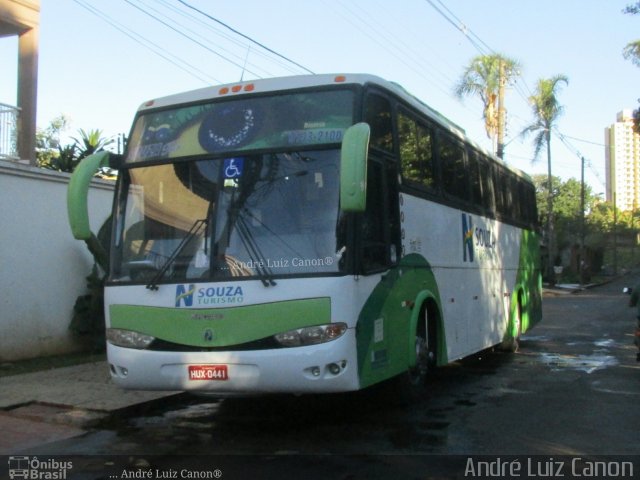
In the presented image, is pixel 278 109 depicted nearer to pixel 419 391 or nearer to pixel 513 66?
pixel 419 391

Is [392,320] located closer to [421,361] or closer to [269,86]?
[421,361]

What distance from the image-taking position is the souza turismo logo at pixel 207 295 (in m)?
6.59

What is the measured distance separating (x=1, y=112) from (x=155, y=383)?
9967 mm

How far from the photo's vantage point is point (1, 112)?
1461cm

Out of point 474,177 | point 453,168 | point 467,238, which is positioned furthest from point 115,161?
point 474,177

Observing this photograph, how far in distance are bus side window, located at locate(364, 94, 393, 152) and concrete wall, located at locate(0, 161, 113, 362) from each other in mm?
6832

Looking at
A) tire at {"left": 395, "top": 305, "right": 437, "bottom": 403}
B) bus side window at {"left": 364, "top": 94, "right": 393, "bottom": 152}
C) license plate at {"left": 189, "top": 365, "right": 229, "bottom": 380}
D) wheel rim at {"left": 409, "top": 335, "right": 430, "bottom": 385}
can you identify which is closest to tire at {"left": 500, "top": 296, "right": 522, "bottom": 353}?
tire at {"left": 395, "top": 305, "right": 437, "bottom": 403}

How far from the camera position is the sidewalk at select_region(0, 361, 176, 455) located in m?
7.53

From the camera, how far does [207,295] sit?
21.8 feet

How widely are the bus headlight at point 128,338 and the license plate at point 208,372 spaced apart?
542mm

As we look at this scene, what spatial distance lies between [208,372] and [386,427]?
6.63ft

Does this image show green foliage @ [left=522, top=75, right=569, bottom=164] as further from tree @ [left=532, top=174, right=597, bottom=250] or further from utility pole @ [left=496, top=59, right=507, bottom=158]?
tree @ [left=532, top=174, right=597, bottom=250]

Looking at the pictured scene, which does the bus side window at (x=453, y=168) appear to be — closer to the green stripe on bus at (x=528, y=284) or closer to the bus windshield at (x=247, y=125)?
the bus windshield at (x=247, y=125)

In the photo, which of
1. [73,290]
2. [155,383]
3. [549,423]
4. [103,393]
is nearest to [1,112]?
[73,290]
